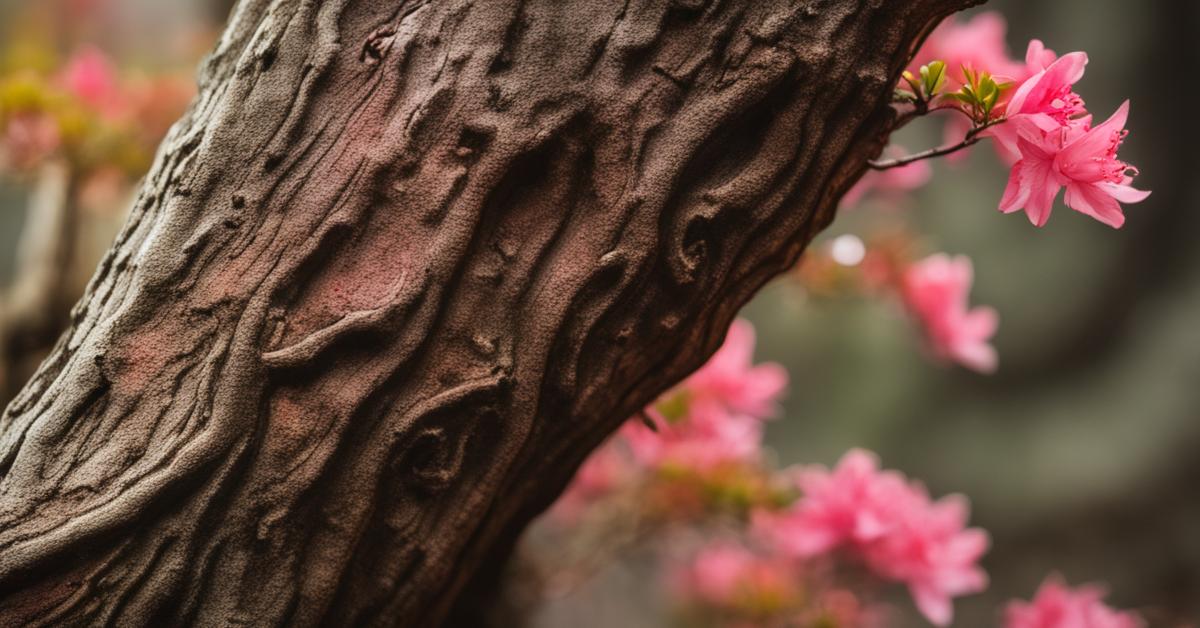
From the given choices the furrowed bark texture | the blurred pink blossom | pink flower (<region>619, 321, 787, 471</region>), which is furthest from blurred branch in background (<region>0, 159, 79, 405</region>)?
pink flower (<region>619, 321, 787, 471</region>)

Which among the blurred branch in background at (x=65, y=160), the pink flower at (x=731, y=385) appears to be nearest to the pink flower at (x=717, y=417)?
the pink flower at (x=731, y=385)

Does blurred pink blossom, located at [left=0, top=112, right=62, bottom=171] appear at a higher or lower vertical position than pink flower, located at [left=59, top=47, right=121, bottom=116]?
lower

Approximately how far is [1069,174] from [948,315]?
1.62 feet

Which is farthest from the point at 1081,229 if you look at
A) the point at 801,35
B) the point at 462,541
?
the point at 462,541

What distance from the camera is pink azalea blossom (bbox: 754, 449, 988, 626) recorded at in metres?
0.94

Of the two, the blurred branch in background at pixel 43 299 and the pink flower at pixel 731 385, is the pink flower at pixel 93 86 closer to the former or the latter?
the blurred branch in background at pixel 43 299

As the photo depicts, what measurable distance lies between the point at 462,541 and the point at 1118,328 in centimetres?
171

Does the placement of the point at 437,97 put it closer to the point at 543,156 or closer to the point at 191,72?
the point at 543,156

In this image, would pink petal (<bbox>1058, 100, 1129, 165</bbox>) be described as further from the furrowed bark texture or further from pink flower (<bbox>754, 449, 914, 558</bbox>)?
pink flower (<bbox>754, 449, 914, 558</bbox>)

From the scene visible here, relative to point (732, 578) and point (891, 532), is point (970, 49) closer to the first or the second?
point (891, 532)

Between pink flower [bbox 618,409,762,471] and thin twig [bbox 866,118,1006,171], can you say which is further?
pink flower [bbox 618,409,762,471]

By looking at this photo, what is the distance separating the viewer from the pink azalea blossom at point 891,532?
945 mm

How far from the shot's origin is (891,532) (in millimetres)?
965

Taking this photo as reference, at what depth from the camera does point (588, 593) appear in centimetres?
205
